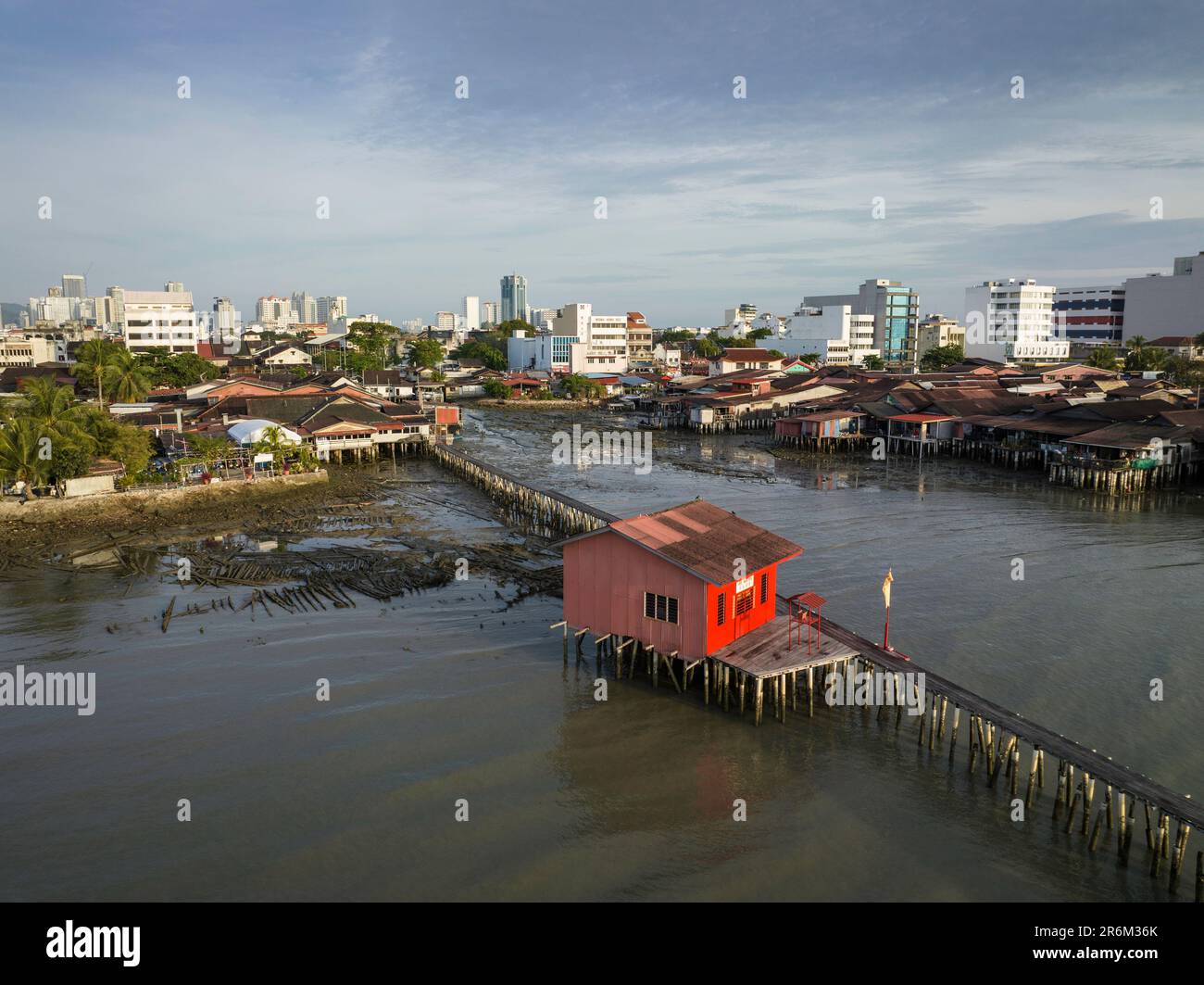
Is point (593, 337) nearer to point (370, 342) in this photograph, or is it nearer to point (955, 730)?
point (370, 342)

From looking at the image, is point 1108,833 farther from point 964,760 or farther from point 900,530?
point 900,530

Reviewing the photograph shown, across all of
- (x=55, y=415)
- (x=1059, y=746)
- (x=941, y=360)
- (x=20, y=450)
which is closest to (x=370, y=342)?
(x=941, y=360)

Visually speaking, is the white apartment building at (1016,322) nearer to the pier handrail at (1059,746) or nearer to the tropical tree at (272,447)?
the tropical tree at (272,447)

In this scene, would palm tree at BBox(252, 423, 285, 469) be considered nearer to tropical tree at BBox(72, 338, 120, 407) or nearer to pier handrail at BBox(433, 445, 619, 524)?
pier handrail at BBox(433, 445, 619, 524)

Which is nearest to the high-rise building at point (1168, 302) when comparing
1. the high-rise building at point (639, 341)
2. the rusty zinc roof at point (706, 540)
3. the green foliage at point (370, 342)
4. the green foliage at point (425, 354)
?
the high-rise building at point (639, 341)

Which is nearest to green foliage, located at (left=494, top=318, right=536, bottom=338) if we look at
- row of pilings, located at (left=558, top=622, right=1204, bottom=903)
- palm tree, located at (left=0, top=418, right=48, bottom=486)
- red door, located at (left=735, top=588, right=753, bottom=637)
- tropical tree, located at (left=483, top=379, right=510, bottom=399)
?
tropical tree, located at (left=483, top=379, right=510, bottom=399)

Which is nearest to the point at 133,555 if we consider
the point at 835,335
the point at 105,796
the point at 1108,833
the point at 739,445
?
the point at 105,796
